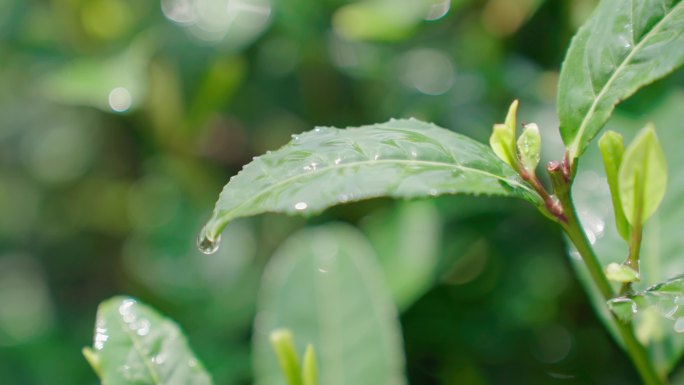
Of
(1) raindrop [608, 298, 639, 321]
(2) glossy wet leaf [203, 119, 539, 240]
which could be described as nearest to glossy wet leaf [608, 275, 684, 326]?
(1) raindrop [608, 298, 639, 321]

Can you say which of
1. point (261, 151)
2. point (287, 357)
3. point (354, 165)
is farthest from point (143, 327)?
point (261, 151)

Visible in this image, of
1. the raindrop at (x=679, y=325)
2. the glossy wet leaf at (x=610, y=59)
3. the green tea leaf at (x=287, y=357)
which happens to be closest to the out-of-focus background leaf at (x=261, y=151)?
the raindrop at (x=679, y=325)

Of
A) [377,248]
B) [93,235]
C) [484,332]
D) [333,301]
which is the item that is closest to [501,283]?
[484,332]

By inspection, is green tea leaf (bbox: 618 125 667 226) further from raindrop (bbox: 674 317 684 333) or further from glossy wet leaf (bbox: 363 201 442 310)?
glossy wet leaf (bbox: 363 201 442 310)

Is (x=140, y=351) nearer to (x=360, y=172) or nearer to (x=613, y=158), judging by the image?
(x=360, y=172)

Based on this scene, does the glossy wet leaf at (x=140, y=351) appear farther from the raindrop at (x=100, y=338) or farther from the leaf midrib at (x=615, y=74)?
the leaf midrib at (x=615, y=74)
